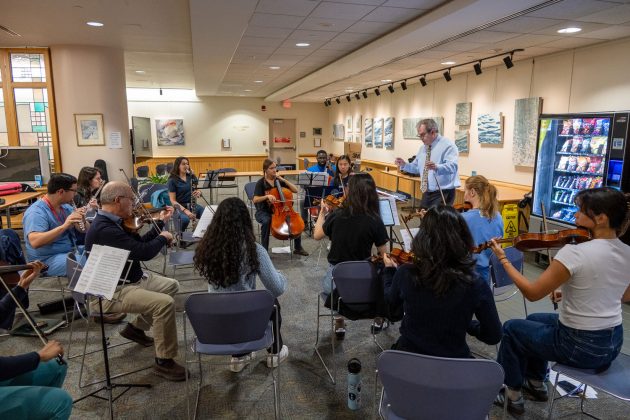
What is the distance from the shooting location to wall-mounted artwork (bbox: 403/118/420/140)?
31.8ft

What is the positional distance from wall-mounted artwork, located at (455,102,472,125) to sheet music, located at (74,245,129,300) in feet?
23.6

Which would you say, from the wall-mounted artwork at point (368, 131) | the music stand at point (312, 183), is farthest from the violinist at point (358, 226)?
the wall-mounted artwork at point (368, 131)

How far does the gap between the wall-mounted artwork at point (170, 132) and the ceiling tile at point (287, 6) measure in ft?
36.2

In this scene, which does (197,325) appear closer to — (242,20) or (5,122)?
(242,20)

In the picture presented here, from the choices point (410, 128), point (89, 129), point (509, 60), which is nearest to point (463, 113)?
point (410, 128)

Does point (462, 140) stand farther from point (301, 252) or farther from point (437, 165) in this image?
point (301, 252)

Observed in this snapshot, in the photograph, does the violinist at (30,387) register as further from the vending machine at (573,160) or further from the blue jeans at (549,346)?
the vending machine at (573,160)

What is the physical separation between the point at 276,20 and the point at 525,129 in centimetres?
422

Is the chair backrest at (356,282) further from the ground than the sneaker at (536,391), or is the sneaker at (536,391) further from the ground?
the chair backrest at (356,282)

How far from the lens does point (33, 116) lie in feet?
22.4

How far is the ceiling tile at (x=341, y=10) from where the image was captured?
13.6 feet

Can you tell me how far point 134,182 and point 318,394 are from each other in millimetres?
5015

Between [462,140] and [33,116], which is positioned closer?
[33,116]

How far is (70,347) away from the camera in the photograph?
3174 mm
